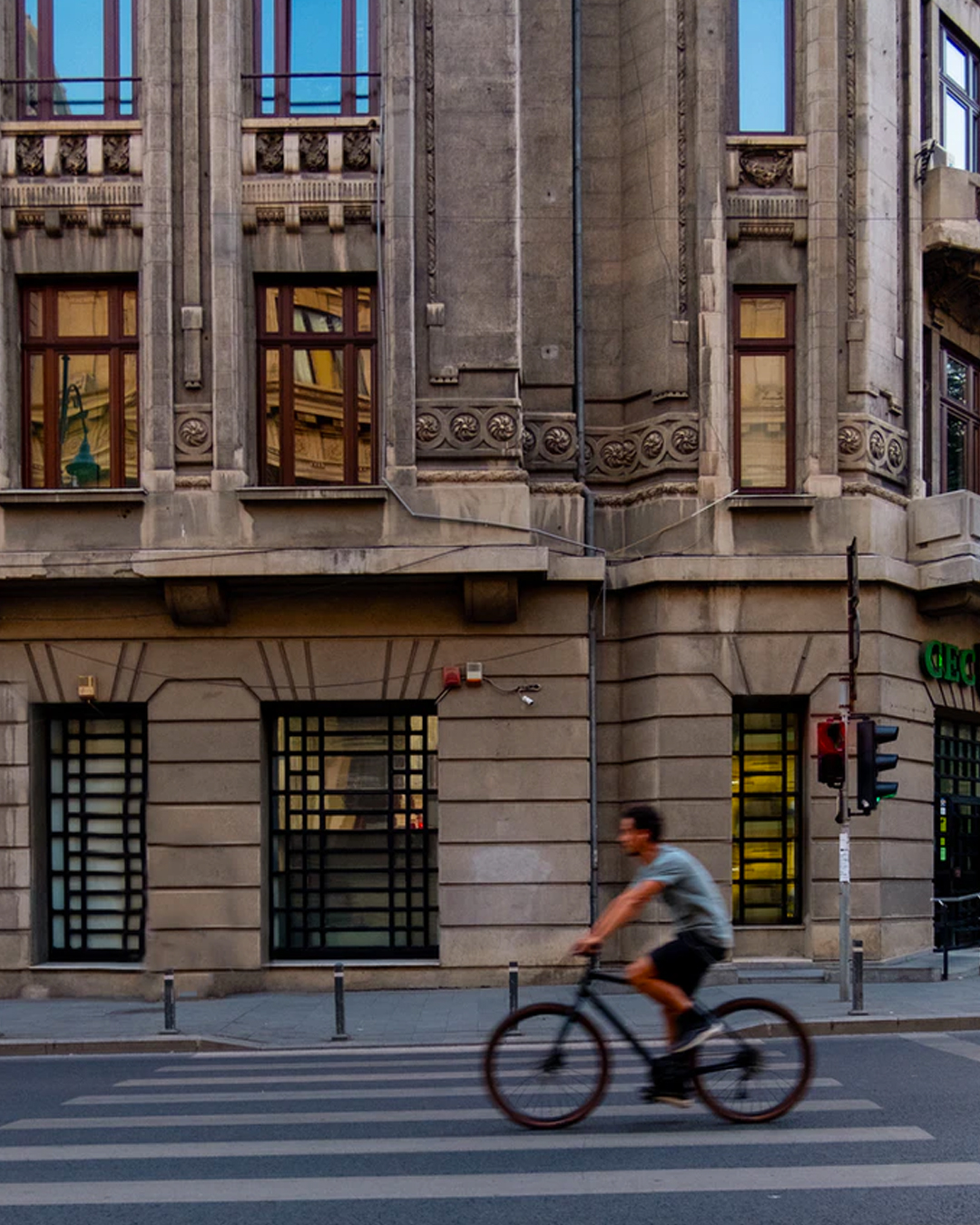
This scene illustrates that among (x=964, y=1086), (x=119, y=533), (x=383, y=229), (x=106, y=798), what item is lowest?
(x=964, y=1086)

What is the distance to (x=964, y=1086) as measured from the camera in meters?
9.70

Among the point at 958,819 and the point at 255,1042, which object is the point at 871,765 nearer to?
the point at 255,1042

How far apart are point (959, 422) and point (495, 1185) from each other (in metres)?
16.7

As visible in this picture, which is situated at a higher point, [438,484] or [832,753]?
[438,484]

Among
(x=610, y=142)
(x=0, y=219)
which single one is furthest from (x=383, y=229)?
(x=0, y=219)

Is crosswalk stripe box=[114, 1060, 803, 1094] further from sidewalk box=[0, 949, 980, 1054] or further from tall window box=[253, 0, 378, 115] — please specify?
tall window box=[253, 0, 378, 115]

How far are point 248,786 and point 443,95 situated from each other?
8.97m

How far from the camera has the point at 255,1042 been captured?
1318cm

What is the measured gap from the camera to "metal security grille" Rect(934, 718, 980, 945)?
19.8 meters

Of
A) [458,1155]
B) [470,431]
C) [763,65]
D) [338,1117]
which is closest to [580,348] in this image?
[470,431]

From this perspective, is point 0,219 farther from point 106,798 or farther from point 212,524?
point 106,798

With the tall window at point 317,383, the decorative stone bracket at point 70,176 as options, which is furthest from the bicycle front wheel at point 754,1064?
the decorative stone bracket at point 70,176

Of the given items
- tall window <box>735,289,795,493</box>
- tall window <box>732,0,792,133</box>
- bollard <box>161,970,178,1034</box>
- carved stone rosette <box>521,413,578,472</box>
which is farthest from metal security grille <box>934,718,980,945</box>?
bollard <box>161,970,178,1034</box>

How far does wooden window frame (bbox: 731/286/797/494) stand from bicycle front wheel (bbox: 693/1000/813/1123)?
10.8 meters
